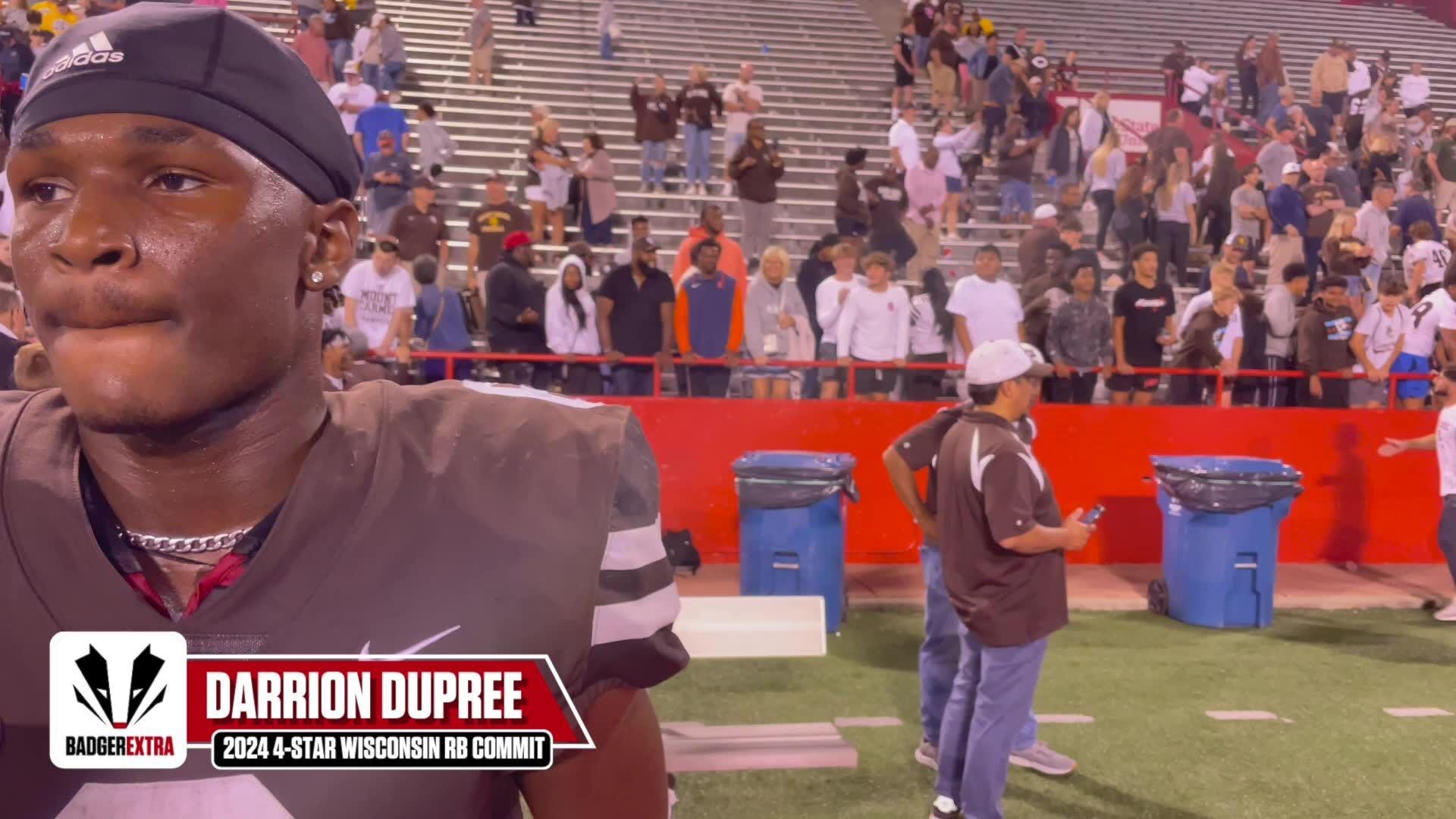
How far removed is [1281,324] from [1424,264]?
10.3ft

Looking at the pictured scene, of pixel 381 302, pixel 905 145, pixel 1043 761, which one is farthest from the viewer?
pixel 905 145

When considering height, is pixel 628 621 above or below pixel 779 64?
below

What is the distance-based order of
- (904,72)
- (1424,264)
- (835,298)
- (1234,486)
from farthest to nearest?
(904,72), (1424,264), (835,298), (1234,486)

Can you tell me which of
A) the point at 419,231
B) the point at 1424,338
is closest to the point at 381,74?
the point at 419,231

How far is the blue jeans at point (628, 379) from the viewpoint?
30.8 feet

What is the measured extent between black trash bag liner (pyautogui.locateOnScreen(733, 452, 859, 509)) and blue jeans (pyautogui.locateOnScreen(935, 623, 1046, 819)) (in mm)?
2813

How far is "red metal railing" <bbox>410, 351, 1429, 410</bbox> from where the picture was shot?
29.0 ft

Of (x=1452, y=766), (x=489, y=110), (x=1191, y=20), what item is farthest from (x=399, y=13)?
(x=1452, y=766)

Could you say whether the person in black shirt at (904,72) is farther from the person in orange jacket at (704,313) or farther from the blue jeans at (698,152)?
the person in orange jacket at (704,313)

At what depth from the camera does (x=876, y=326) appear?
9578 millimetres

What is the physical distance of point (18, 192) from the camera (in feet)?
4.05

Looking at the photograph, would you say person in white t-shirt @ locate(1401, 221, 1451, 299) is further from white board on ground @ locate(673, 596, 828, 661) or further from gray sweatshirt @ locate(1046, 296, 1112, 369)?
white board on ground @ locate(673, 596, 828, 661)

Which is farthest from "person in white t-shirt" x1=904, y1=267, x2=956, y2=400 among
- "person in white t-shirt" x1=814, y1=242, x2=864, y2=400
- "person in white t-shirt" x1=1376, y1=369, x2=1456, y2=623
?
"person in white t-shirt" x1=1376, y1=369, x2=1456, y2=623

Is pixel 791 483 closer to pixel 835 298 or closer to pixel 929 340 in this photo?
pixel 835 298
